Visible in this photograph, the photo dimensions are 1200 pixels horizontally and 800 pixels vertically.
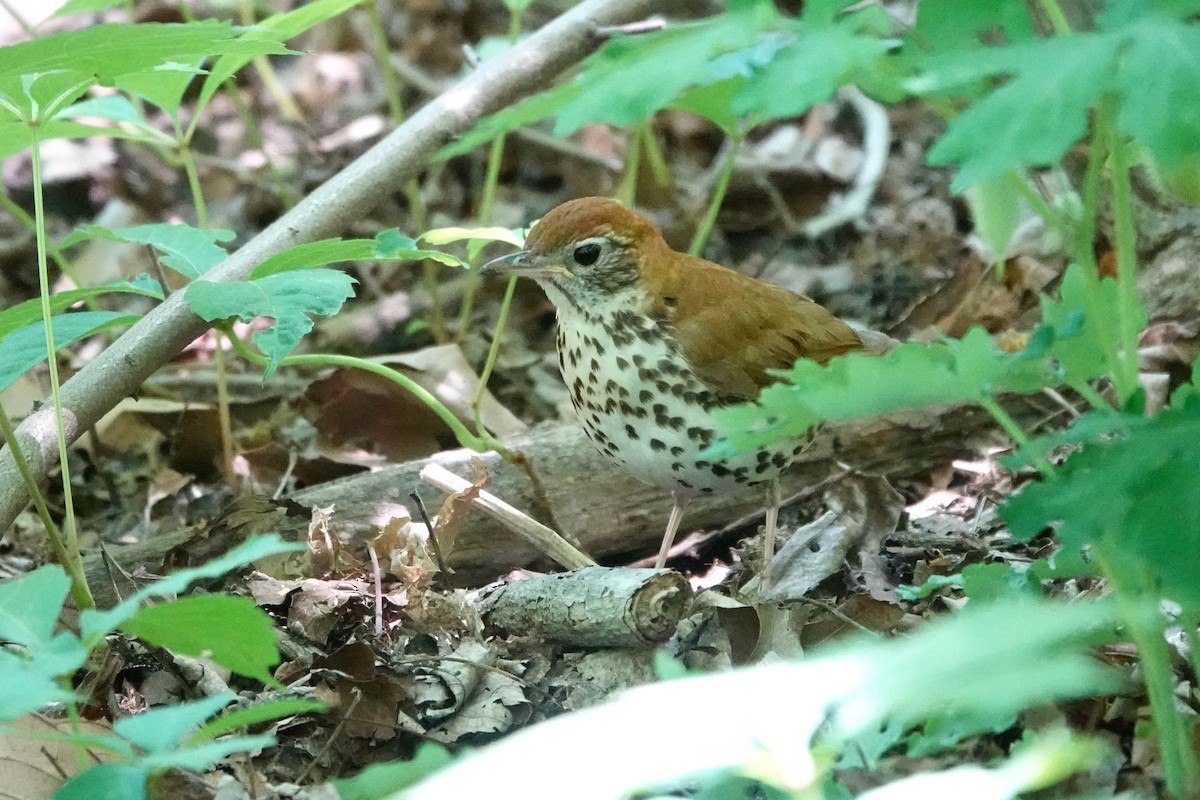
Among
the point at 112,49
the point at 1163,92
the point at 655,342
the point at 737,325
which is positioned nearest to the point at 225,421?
the point at 655,342

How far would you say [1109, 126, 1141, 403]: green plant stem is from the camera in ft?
5.48

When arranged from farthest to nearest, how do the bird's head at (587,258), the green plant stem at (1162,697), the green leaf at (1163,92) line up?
the bird's head at (587,258), the green plant stem at (1162,697), the green leaf at (1163,92)

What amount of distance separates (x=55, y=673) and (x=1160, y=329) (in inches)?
132

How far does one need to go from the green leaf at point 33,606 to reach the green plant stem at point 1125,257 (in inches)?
59.3

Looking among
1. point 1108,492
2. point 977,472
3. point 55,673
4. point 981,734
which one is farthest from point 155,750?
point 977,472

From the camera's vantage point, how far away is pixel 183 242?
2.92 meters

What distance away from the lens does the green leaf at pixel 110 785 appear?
1.46 meters

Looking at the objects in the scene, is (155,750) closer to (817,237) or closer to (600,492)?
(600,492)

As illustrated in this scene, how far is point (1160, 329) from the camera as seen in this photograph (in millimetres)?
3727

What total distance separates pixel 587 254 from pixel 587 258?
11mm

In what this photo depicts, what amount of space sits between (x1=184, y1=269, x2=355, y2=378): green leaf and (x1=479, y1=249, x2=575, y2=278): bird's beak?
66cm

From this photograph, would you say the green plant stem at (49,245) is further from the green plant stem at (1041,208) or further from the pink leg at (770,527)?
the green plant stem at (1041,208)

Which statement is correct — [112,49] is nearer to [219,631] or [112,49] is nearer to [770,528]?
[219,631]

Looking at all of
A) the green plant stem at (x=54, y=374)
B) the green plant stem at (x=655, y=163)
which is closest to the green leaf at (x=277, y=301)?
the green plant stem at (x=54, y=374)
